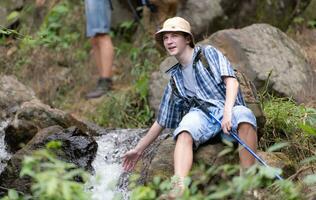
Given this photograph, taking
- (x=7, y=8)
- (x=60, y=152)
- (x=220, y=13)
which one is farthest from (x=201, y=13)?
(x=60, y=152)

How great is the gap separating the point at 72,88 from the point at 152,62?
125cm

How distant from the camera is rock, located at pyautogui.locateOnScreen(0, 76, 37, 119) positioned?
301 inches

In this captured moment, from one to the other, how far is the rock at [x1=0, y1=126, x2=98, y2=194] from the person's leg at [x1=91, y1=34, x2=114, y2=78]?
A: 2718 millimetres

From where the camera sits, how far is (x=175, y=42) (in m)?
5.28

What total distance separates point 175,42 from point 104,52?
3.75m

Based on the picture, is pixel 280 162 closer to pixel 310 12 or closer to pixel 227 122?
pixel 227 122

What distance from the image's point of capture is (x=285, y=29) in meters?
10.2

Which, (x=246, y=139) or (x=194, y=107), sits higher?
(x=194, y=107)

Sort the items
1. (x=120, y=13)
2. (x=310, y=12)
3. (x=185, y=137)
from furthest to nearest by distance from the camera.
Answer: (x=120, y=13)
(x=310, y=12)
(x=185, y=137)

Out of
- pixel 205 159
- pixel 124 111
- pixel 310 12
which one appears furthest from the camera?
pixel 310 12

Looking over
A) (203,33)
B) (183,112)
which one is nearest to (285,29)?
(203,33)

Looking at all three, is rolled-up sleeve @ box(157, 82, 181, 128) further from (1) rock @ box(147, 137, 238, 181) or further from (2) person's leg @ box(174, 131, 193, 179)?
(2) person's leg @ box(174, 131, 193, 179)

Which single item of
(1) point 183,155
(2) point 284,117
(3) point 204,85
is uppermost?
(3) point 204,85

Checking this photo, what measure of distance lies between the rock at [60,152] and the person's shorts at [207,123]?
1291 mm
